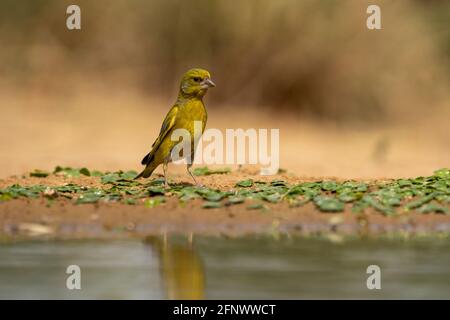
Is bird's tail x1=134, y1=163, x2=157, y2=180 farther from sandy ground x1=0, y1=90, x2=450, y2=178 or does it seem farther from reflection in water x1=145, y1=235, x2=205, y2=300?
sandy ground x1=0, y1=90, x2=450, y2=178

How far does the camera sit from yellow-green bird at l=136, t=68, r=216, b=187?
13492mm

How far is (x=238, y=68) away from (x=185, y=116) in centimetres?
1015

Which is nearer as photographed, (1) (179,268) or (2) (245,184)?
(1) (179,268)

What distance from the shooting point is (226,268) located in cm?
935

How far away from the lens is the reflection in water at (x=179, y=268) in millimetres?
8438

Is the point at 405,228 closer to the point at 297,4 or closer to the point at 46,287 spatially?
the point at 46,287

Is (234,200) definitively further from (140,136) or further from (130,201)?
(140,136)

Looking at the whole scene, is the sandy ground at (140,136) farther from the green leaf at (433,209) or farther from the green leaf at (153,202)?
the green leaf at (433,209)

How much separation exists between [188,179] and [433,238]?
15.5ft

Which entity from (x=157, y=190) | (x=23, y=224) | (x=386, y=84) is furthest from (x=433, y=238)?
(x=386, y=84)

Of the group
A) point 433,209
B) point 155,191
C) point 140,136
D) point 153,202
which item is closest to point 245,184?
point 155,191

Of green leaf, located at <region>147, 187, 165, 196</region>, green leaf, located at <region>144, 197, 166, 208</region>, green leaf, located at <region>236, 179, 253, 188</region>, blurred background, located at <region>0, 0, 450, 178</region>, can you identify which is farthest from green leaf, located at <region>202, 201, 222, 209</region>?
blurred background, located at <region>0, 0, 450, 178</region>

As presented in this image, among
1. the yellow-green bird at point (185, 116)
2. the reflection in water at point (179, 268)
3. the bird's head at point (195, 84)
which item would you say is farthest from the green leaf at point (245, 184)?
the reflection in water at point (179, 268)

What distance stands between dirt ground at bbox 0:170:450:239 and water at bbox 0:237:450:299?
609 millimetres
